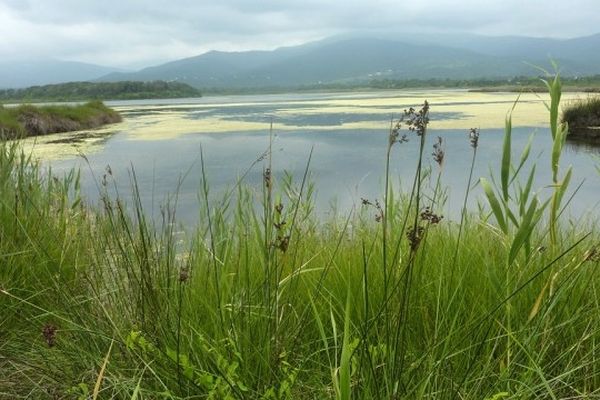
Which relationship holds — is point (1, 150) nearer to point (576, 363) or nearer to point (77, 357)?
point (77, 357)

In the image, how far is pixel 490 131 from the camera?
1196 centimetres

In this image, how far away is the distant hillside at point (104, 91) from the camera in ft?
138

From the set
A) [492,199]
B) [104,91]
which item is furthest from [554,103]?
[104,91]

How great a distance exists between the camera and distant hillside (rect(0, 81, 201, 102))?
41987mm

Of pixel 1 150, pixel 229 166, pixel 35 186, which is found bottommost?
pixel 229 166

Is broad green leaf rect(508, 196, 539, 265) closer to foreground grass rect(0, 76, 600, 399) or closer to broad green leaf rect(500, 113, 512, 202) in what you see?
foreground grass rect(0, 76, 600, 399)

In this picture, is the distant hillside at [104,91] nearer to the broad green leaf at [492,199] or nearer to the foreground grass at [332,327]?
the foreground grass at [332,327]

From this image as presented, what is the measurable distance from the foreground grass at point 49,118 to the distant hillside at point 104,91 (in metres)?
24.6

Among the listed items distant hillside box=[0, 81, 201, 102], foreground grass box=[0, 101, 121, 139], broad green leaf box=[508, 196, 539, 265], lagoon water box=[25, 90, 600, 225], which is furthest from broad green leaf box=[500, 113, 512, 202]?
distant hillside box=[0, 81, 201, 102]

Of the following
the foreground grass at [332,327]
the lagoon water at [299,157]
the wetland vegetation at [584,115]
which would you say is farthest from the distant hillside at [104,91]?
the foreground grass at [332,327]

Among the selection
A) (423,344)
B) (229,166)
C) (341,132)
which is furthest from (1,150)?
(341,132)

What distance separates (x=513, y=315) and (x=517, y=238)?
0.40 meters

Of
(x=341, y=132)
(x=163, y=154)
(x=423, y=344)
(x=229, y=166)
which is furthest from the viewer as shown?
(x=341, y=132)

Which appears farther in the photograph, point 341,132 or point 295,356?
point 341,132
